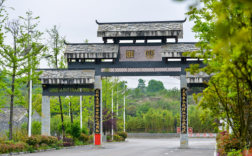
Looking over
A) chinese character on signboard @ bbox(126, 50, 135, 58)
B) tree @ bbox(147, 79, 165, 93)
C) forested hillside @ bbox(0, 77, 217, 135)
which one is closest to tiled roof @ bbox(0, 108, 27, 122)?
forested hillside @ bbox(0, 77, 217, 135)

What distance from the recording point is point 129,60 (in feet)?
79.7

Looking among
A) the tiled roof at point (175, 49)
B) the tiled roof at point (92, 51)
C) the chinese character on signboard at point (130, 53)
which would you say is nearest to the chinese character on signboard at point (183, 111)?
the tiled roof at point (175, 49)

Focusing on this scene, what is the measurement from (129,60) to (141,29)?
2.53m

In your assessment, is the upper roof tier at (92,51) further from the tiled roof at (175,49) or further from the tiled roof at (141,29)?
the tiled roof at (175,49)

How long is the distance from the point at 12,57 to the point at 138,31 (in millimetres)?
9139

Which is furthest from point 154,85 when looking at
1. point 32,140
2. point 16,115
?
point 32,140

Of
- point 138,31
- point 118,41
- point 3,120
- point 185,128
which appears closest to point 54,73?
point 118,41

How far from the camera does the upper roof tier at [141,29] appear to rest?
2342 centimetres

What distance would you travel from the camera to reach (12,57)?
19.9 meters

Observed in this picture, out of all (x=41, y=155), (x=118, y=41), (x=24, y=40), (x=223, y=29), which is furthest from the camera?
(x=118, y=41)

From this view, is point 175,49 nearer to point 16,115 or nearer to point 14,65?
point 14,65

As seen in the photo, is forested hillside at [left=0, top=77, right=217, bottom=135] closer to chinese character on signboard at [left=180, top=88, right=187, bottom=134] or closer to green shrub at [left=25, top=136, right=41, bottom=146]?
chinese character on signboard at [left=180, top=88, right=187, bottom=134]

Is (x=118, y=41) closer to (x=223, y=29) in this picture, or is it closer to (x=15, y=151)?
(x=15, y=151)

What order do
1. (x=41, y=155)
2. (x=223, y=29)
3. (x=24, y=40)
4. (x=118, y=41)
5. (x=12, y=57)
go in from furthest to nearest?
(x=118, y=41) → (x=24, y=40) → (x=12, y=57) → (x=41, y=155) → (x=223, y=29)
